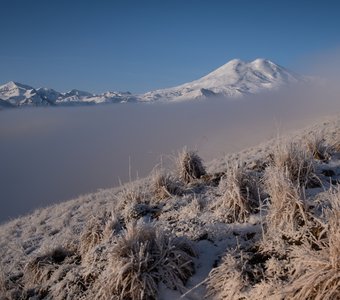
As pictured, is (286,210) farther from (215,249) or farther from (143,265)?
(143,265)

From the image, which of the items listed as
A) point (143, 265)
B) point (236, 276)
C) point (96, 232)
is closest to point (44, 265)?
point (96, 232)

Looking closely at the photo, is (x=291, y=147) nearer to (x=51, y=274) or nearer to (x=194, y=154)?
(x=194, y=154)

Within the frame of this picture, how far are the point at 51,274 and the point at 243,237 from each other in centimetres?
285

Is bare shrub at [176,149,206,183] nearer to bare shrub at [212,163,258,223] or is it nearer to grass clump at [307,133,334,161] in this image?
grass clump at [307,133,334,161]

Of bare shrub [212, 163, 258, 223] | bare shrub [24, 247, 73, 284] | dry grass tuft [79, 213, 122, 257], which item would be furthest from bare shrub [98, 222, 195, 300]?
bare shrub [24, 247, 73, 284]

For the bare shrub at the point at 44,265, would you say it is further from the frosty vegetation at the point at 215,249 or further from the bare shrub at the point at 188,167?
the bare shrub at the point at 188,167

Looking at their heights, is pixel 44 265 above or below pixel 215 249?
below

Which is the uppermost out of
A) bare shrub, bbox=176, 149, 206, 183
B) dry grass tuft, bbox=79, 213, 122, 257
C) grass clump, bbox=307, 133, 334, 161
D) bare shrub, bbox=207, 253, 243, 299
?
grass clump, bbox=307, 133, 334, 161

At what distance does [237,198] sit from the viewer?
6.14 m

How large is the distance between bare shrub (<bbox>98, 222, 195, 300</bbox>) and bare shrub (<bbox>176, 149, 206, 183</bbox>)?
3.82 metres

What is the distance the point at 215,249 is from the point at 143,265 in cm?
106

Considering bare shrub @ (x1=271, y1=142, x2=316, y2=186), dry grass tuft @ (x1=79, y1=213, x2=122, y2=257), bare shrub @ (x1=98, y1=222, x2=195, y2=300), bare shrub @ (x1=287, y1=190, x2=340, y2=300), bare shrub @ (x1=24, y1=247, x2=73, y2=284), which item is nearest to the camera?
bare shrub @ (x1=287, y1=190, x2=340, y2=300)

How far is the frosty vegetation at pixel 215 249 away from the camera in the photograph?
13.5 feet

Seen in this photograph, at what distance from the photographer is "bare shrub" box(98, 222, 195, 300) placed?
465 centimetres
